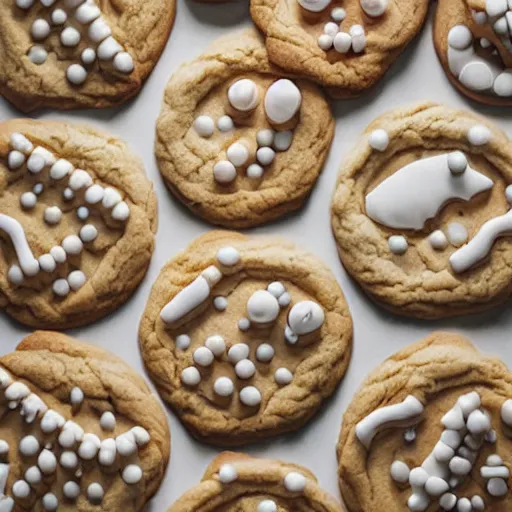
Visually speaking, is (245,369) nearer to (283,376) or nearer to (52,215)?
(283,376)

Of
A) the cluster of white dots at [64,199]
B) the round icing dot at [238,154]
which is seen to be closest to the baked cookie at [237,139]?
the round icing dot at [238,154]

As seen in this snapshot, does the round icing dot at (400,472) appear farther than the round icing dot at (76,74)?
No

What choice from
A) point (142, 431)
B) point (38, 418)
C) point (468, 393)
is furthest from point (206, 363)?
point (468, 393)

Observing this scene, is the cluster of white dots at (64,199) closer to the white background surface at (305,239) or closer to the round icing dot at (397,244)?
the white background surface at (305,239)

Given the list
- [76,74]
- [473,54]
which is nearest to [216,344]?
[76,74]

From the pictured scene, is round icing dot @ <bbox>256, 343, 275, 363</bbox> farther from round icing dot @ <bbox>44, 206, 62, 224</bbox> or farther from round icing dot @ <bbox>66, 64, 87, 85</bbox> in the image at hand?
round icing dot @ <bbox>66, 64, 87, 85</bbox>

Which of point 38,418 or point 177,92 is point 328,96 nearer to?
point 177,92
